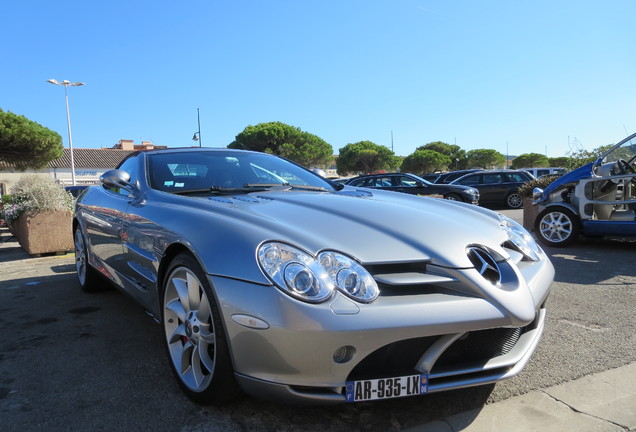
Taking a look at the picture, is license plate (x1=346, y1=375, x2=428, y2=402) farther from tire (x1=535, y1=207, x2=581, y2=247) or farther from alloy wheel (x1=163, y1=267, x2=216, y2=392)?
tire (x1=535, y1=207, x2=581, y2=247)

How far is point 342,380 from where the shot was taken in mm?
1733

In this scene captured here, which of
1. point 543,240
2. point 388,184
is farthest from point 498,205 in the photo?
point 543,240

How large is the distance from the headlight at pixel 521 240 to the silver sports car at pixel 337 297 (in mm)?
15

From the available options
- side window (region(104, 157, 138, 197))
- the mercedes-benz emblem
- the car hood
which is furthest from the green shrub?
the mercedes-benz emblem

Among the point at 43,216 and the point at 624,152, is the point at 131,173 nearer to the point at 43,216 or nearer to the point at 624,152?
the point at 43,216

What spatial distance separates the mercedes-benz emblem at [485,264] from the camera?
198 cm

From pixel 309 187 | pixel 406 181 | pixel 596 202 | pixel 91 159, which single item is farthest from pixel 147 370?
pixel 91 159

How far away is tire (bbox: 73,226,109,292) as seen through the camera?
435 centimetres

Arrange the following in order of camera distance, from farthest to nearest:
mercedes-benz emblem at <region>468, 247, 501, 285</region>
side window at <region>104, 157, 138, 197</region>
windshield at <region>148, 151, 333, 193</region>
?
side window at <region>104, 157, 138, 197</region>
windshield at <region>148, 151, 333, 193</region>
mercedes-benz emblem at <region>468, 247, 501, 285</region>

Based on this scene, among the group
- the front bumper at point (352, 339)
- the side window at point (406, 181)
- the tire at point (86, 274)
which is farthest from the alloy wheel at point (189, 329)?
the side window at point (406, 181)

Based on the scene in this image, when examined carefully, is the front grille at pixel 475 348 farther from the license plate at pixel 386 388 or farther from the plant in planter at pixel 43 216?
the plant in planter at pixel 43 216

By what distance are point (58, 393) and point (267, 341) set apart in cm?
137

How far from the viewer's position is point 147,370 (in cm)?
259

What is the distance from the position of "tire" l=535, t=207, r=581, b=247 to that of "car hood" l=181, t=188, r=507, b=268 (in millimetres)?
4526
